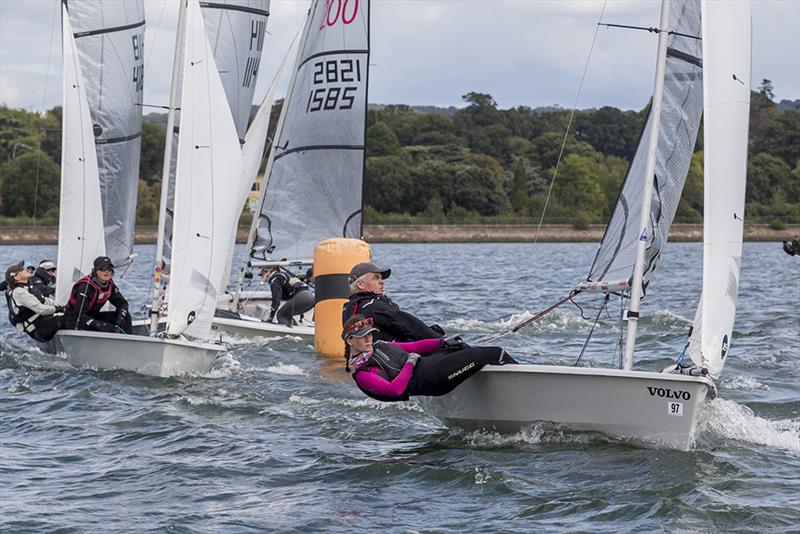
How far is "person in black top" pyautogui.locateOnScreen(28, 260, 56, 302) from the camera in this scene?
13.1 meters

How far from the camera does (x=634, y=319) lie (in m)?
8.06

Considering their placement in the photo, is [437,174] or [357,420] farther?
[437,174]

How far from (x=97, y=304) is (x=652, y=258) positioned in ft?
19.7

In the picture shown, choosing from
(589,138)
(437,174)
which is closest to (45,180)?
(437,174)

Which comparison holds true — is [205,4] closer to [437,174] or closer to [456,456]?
[456,456]

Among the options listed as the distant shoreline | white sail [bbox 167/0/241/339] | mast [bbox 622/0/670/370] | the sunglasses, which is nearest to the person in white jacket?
white sail [bbox 167/0/241/339]

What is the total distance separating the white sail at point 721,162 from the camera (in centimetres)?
771

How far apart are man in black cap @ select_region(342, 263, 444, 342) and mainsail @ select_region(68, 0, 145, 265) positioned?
7300 mm

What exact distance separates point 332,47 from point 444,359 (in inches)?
352

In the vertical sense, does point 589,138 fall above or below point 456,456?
above

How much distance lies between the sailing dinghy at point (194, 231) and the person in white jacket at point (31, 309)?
839 millimetres

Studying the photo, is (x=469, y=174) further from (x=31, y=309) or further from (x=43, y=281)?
(x=31, y=309)

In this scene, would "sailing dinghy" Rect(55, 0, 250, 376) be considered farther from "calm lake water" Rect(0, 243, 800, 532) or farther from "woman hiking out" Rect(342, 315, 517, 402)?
"woman hiking out" Rect(342, 315, 517, 402)

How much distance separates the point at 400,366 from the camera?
314 inches
